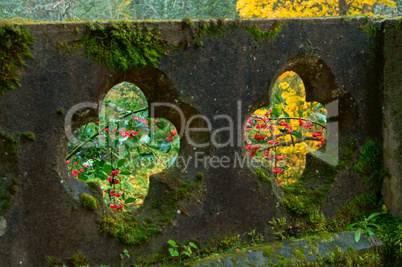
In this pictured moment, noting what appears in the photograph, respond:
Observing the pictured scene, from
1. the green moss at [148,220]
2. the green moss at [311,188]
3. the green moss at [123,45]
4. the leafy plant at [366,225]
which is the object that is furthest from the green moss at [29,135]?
the leafy plant at [366,225]

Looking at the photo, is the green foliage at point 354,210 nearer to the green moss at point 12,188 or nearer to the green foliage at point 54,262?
the green foliage at point 54,262

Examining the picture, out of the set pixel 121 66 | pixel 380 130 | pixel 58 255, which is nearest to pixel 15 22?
pixel 121 66

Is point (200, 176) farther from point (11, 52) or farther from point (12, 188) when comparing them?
point (11, 52)

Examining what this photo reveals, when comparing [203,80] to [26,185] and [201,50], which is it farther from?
[26,185]

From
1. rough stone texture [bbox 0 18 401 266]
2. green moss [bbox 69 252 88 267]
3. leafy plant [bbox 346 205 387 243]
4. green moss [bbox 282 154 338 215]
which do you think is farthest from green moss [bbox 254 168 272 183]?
green moss [bbox 69 252 88 267]

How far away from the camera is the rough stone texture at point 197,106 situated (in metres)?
1.97

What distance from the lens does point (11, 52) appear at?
75.3 inches

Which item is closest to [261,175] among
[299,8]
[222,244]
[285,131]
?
[222,244]

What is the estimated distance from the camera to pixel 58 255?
204 centimetres

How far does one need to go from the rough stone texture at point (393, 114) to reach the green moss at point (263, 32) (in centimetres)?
80

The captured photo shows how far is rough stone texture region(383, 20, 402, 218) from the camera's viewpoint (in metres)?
2.69

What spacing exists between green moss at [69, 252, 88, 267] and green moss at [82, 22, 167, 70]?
98 cm

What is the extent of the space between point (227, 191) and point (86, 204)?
83 centimetres

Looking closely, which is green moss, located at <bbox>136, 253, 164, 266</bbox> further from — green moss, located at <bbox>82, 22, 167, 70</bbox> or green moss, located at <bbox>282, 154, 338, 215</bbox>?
green moss, located at <bbox>82, 22, 167, 70</bbox>
